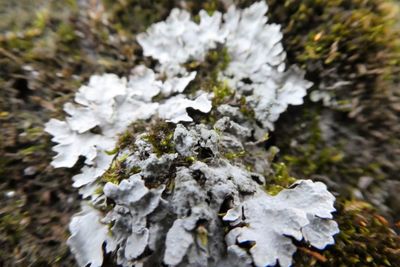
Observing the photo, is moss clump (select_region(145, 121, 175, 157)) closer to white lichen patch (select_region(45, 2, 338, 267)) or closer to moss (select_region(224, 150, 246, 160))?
white lichen patch (select_region(45, 2, 338, 267))

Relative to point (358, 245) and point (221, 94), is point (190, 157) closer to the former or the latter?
point (221, 94)

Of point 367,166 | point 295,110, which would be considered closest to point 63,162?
point 295,110

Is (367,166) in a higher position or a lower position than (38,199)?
lower

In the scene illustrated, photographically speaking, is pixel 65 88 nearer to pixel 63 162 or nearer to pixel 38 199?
pixel 63 162

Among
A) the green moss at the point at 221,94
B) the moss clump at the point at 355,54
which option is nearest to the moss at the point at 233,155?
the green moss at the point at 221,94

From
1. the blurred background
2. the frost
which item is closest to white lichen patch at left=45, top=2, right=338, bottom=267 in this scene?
the frost

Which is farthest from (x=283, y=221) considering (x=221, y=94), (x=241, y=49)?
(x=241, y=49)
